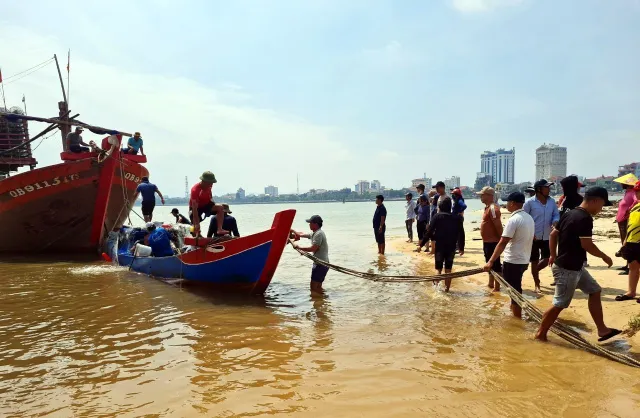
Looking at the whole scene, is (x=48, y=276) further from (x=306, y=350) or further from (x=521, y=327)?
(x=521, y=327)

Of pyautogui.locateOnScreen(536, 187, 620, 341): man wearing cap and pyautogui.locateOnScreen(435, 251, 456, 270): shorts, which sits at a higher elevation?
pyautogui.locateOnScreen(536, 187, 620, 341): man wearing cap

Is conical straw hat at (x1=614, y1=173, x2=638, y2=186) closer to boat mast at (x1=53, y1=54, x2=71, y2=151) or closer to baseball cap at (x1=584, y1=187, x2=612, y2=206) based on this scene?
baseball cap at (x1=584, y1=187, x2=612, y2=206)

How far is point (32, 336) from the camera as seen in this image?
17.7 feet

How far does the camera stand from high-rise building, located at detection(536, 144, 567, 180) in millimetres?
167125

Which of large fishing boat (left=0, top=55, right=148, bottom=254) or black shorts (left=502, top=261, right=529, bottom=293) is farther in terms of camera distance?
large fishing boat (left=0, top=55, right=148, bottom=254)

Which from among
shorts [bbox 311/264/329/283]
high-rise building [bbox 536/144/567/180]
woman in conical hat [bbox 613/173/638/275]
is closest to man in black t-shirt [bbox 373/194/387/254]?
shorts [bbox 311/264/329/283]

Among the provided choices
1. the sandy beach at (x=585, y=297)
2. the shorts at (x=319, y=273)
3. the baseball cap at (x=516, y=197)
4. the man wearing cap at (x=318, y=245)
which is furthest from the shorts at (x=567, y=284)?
the shorts at (x=319, y=273)

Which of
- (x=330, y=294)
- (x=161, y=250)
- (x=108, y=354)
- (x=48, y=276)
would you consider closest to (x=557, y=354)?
(x=330, y=294)

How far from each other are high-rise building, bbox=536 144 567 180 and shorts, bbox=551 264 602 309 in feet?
605

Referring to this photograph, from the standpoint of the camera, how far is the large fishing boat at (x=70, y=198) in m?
13.4

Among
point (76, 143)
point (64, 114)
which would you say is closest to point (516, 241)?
point (76, 143)

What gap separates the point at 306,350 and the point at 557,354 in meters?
2.64

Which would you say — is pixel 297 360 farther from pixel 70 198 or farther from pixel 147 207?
pixel 70 198

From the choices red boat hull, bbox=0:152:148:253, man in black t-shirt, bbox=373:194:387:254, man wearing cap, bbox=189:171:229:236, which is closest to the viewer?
man wearing cap, bbox=189:171:229:236
